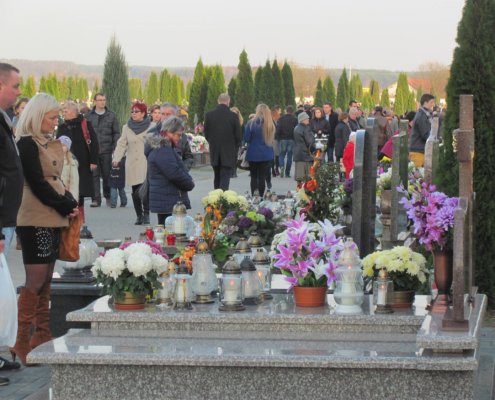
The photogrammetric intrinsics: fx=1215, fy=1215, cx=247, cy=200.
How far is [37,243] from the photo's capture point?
8578mm

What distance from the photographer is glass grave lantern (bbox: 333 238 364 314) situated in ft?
24.5

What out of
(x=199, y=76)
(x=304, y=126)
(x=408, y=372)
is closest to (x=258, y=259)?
(x=408, y=372)

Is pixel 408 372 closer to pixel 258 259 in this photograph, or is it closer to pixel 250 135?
pixel 258 259

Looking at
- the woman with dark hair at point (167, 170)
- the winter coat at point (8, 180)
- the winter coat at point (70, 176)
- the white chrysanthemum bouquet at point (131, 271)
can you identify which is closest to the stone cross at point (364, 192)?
the white chrysanthemum bouquet at point (131, 271)

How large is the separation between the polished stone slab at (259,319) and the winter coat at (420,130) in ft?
36.8

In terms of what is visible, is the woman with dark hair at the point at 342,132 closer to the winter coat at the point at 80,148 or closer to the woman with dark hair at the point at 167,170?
the winter coat at the point at 80,148

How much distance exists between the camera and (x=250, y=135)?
22.7m

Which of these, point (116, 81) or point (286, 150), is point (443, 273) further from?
point (116, 81)

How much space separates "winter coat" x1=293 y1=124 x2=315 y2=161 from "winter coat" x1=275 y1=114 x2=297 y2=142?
382 cm

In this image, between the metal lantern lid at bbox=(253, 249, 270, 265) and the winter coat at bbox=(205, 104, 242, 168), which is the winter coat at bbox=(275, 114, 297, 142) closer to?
the winter coat at bbox=(205, 104, 242, 168)

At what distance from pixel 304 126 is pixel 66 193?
18836mm

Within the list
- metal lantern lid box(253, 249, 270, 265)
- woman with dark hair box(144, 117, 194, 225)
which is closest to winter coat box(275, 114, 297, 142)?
woman with dark hair box(144, 117, 194, 225)

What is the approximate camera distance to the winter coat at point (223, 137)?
20422mm

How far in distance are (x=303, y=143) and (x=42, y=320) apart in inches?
732
